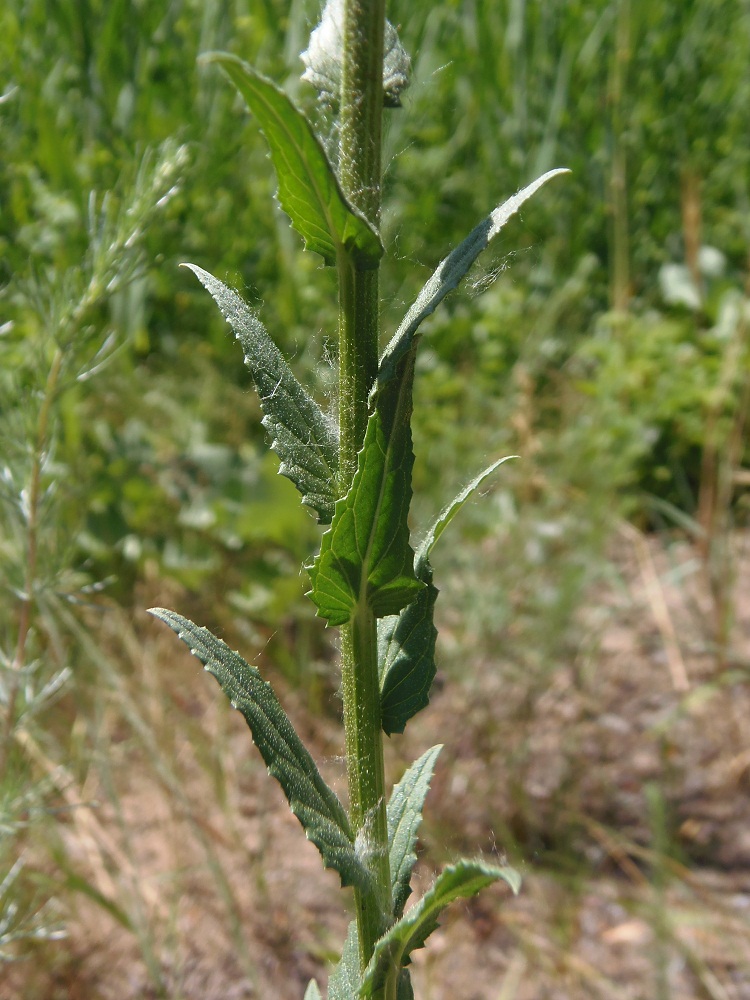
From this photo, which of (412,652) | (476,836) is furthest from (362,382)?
(476,836)

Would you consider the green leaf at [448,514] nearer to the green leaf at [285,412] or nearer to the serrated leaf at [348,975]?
the green leaf at [285,412]

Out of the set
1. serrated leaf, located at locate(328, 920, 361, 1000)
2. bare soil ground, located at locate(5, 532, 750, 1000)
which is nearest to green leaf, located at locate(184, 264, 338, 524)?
serrated leaf, located at locate(328, 920, 361, 1000)

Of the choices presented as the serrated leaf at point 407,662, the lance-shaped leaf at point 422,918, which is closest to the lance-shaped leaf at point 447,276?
the serrated leaf at point 407,662

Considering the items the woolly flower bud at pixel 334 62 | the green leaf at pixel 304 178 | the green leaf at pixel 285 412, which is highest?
the woolly flower bud at pixel 334 62

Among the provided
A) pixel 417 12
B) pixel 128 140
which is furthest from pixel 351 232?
pixel 417 12

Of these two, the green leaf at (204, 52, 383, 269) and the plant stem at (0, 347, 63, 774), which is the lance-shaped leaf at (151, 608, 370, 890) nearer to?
the green leaf at (204, 52, 383, 269)

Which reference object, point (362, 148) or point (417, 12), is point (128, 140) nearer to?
point (417, 12)

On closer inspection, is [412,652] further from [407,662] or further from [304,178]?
[304,178]
